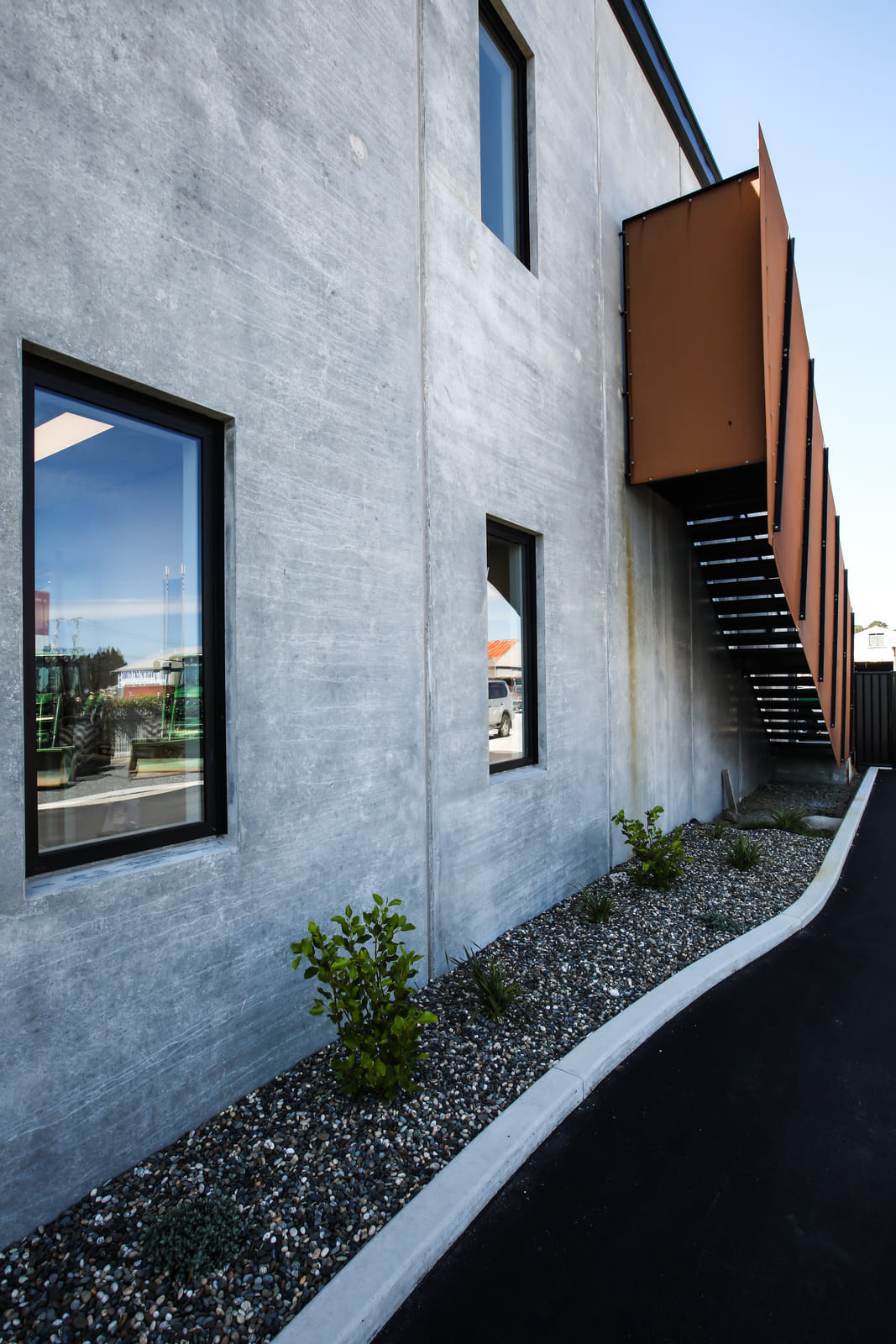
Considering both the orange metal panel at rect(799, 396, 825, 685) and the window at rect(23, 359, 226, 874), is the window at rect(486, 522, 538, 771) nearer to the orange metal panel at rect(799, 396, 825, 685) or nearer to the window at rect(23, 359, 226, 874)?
the window at rect(23, 359, 226, 874)

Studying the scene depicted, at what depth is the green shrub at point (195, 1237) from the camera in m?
1.99

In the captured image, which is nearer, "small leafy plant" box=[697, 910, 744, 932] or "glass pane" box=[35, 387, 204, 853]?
"glass pane" box=[35, 387, 204, 853]

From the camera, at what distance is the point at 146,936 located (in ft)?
7.93

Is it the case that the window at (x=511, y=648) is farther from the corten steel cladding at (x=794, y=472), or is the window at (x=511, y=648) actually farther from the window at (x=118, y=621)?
the corten steel cladding at (x=794, y=472)

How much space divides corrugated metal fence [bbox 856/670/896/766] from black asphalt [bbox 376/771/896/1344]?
12.4 m

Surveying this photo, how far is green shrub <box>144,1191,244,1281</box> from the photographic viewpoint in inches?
78.3

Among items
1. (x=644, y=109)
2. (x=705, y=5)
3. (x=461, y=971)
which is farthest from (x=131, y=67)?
(x=705, y=5)

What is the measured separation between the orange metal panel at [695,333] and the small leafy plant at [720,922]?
3.87 metres

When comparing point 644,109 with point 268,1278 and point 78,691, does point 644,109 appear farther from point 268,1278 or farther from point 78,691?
point 268,1278

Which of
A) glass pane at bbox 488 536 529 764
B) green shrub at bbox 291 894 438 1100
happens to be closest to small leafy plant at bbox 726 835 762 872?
glass pane at bbox 488 536 529 764

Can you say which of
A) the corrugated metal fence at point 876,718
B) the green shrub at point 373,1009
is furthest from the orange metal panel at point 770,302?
the corrugated metal fence at point 876,718

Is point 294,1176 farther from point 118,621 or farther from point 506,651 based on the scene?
point 506,651

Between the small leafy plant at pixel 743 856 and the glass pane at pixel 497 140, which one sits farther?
the small leafy plant at pixel 743 856

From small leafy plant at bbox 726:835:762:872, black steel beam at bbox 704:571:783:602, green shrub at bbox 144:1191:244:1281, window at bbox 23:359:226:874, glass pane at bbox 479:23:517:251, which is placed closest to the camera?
green shrub at bbox 144:1191:244:1281
